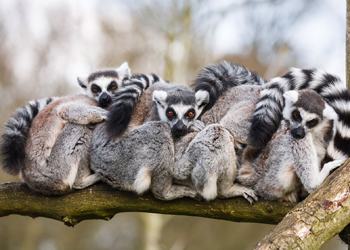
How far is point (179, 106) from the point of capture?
4.65 m

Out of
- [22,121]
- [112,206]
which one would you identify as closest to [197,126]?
[112,206]

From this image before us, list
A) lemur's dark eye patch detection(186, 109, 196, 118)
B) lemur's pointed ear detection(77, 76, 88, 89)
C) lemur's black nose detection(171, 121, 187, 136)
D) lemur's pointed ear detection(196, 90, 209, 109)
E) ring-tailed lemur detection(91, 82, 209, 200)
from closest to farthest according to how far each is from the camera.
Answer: ring-tailed lemur detection(91, 82, 209, 200), lemur's black nose detection(171, 121, 187, 136), lemur's dark eye patch detection(186, 109, 196, 118), lemur's pointed ear detection(196, 90, 209, 109), lemur's pointed ear detection(77, 76, 88, 89)

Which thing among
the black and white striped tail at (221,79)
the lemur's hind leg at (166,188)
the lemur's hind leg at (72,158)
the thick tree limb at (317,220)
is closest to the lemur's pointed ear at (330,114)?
the thick tree limb at (317,220)

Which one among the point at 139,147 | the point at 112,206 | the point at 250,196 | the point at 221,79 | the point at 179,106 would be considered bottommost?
the point at 112,206

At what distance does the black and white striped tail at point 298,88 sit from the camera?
4023 millimetres

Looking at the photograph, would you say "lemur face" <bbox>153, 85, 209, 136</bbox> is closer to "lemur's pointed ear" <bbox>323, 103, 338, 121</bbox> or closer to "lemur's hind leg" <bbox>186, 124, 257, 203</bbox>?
"lemur's hind leg" <bbox>186, 124, 257, 203</bbox>

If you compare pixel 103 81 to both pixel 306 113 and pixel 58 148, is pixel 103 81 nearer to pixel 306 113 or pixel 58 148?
pixel 58 148

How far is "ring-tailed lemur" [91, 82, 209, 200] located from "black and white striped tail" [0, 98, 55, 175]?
95cm

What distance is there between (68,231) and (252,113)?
15.0 metres

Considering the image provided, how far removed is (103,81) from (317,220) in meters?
3.87

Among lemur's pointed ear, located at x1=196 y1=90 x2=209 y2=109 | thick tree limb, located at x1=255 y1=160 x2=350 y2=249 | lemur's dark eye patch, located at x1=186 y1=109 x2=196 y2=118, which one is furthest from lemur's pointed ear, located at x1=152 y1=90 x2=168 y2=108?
thick tree limb, located at x1=255 y1=160 x2=350 y2=249

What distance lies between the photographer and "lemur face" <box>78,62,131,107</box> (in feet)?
18.8

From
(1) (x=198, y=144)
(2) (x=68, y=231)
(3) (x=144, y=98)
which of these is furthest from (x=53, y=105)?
(2) (x=68, y=231)

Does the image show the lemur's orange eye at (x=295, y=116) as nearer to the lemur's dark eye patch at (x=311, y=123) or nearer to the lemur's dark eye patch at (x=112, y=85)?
the lemur's dark eye patch at (x=311, y=123)
